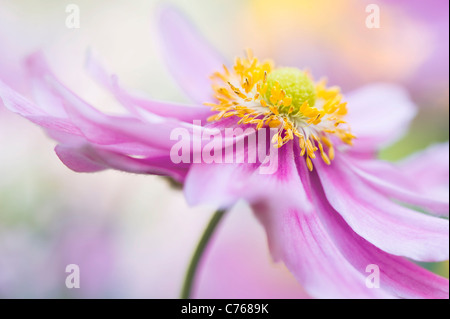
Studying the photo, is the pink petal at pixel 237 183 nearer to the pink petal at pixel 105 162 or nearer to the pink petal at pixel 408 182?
the pink petal at pixel 105 162

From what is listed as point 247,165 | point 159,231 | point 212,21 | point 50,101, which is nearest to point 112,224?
point 159,231

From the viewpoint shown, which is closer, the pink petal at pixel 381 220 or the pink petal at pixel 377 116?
the pink petal at pixel 381 220

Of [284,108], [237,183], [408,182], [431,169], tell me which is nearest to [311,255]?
[237,183]

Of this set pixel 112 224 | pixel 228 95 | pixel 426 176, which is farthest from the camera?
pixel 112 224

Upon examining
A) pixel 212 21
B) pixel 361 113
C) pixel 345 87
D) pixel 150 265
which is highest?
pixel 212 21

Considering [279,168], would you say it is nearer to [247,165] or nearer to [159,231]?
[247,165]

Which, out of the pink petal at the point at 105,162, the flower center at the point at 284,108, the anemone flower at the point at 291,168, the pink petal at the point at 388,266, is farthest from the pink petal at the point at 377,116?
the pink petal at the point at 105,162

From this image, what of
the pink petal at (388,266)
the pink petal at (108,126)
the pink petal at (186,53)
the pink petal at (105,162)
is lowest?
the pink petal at (388,266)
